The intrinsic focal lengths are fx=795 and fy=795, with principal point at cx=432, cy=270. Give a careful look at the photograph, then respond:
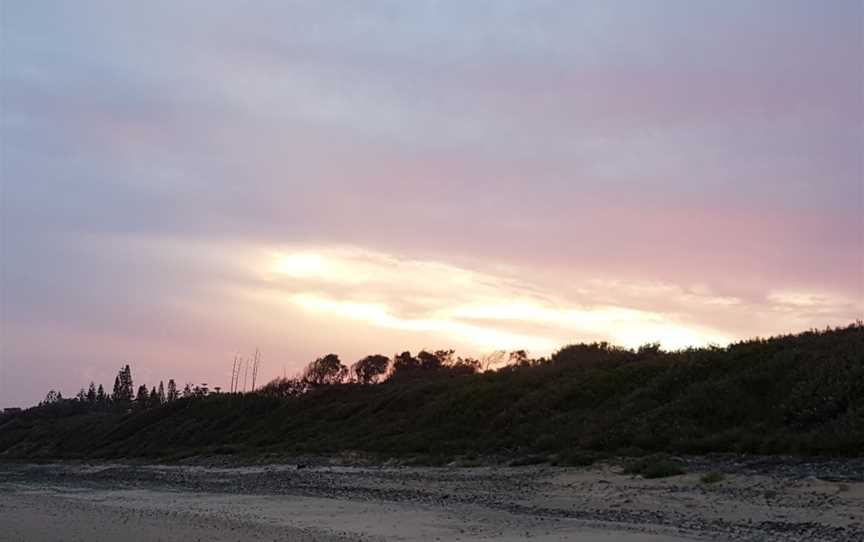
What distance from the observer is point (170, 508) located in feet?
68.1

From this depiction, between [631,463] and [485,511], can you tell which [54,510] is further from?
[631,463]

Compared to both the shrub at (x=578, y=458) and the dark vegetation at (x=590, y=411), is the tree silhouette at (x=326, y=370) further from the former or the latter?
the shrub at (x=578, y=458)

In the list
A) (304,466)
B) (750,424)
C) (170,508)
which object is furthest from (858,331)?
(170,508)

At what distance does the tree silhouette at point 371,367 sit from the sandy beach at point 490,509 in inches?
2413

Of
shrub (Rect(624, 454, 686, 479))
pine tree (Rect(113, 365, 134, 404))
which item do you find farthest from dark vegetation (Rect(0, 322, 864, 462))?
pine tree (Rect(113, 365, 134, 404))

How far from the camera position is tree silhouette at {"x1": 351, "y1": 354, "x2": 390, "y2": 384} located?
87875mm

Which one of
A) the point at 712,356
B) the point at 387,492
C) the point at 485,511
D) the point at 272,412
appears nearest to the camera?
the point at 485,511

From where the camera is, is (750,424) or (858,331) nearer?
(750,424)

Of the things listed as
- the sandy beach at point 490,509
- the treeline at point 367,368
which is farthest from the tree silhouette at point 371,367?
the sandy beach at point 490,509

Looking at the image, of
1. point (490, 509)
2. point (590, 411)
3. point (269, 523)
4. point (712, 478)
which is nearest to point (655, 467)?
point (712, 478)

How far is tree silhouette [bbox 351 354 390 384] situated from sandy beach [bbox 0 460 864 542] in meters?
61.3

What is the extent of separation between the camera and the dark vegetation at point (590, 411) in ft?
76.5

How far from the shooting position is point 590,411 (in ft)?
106

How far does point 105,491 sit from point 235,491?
6.89 metres
